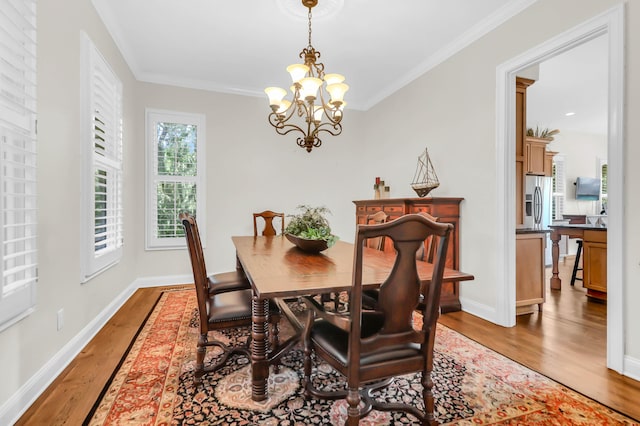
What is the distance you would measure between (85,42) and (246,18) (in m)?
1.32

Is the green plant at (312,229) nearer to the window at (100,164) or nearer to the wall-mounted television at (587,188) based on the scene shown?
the window at (100,164)

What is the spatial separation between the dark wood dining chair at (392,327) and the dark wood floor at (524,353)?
1.19 metres

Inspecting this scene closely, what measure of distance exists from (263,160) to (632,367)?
4362 millimetres

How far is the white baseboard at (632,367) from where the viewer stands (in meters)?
1.97

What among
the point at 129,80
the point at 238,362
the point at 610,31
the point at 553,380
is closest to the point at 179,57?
the point at 129,80

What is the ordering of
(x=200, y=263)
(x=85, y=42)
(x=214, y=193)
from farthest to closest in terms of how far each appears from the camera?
1. (x=214, y=193)
2. (x=85, y=42)
3. (x=200, y=263)

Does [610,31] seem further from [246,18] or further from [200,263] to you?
[200,263]

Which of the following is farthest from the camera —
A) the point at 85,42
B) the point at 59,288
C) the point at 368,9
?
the point at 368,9

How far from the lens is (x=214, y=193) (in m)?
4.59

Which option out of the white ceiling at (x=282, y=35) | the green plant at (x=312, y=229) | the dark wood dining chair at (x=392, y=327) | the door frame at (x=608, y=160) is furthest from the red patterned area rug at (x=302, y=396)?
the white ceiling at (x=282, y=35)

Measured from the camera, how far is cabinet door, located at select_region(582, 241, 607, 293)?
3.55m

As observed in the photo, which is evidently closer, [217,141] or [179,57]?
[179,57]

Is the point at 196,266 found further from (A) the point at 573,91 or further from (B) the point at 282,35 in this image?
(A) the point at 573,91

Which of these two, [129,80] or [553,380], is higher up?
[129,80]
